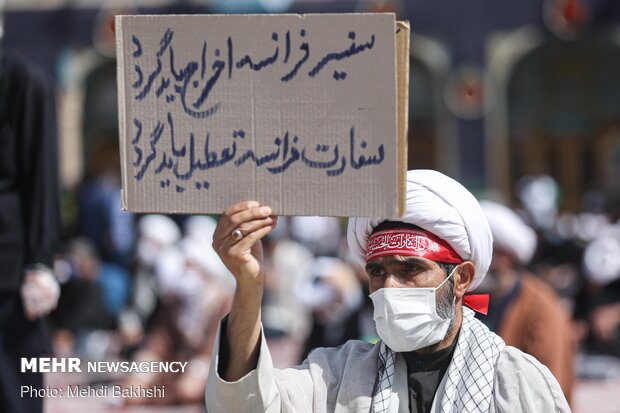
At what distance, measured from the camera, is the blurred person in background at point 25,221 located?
4.31 meters

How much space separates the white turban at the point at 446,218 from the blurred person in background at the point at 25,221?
69.2 inches

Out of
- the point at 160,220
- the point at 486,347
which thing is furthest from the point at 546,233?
the point at 486,347

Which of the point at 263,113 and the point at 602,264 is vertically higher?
the point at 263,113

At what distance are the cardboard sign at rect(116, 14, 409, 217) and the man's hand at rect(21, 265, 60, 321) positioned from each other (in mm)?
1659

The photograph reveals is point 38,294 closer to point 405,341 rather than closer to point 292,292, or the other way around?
point 405,341

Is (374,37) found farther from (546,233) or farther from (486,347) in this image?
(546,233)

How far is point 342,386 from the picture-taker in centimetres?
285

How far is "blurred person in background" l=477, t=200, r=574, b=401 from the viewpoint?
4.76 metres

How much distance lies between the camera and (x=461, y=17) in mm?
20953

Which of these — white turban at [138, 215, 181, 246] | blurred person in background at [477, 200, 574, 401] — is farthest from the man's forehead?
white turban at [138, 215, 181, 246]

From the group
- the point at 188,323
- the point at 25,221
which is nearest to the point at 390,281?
the point at 25,221

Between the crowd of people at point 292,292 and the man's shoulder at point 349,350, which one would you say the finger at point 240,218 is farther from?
the crowd of people at point 292,292

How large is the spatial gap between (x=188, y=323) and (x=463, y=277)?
622 cm

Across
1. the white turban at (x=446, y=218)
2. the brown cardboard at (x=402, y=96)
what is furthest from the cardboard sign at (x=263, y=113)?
the white turban at (x=446, y=218)
